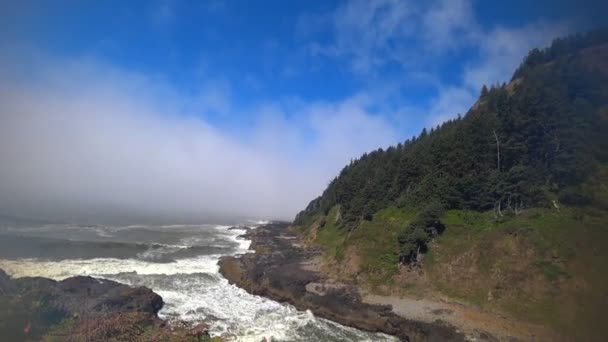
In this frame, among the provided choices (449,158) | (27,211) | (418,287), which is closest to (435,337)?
(418,287)

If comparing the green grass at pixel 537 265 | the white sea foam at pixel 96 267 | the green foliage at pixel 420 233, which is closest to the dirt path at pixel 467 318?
the green grass at pixel 537 265

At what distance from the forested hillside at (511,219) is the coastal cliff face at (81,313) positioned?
19.9 meters

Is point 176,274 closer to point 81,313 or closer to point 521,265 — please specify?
point 81,313

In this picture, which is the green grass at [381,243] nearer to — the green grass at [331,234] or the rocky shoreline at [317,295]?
the rocky shoreline at [317,295]

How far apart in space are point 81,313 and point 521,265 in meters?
34.4

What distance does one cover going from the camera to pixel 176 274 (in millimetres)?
35406

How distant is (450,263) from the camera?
102 feet

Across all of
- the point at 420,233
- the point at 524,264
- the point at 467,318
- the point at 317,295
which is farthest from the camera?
the point at 420,233

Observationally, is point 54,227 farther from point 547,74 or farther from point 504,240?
point 547,74

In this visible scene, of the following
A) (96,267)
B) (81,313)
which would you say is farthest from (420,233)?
(96,267)

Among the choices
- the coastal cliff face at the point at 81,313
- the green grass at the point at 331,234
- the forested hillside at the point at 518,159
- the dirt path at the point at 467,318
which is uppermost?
the forested hillside at the point at 518,159

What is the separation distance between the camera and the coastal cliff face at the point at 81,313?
60.8 feet

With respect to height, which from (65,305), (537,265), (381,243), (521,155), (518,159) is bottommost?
(65,305)

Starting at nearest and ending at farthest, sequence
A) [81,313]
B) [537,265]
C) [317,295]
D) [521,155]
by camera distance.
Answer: [81,313] → [537,265] → [317,295] → [521,155]
